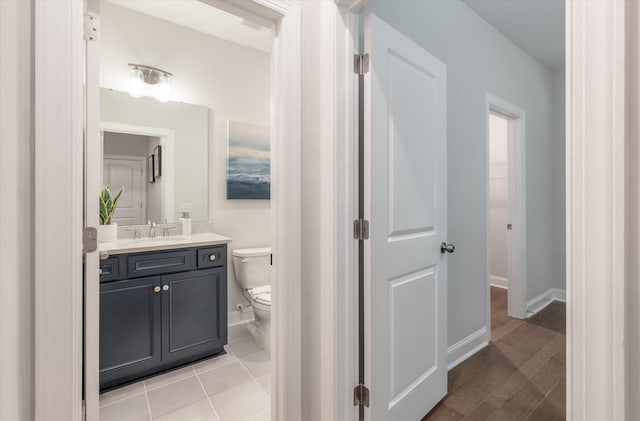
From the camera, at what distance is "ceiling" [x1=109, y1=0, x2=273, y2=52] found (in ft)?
7.66

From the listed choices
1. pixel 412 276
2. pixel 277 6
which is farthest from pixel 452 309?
pixel 277 6

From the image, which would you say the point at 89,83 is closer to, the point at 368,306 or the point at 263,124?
the point at 368,306

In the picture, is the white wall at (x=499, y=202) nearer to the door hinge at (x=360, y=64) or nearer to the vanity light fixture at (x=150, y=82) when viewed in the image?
the door hinge at (x=360, y=64)

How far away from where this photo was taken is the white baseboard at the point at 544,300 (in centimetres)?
328

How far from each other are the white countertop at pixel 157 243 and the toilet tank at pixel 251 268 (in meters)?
0.35

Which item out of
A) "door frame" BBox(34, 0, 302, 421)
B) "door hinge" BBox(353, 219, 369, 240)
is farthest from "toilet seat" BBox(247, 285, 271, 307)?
"door frame" BBox(34, 0, 302, 421)

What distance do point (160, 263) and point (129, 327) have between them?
43cm

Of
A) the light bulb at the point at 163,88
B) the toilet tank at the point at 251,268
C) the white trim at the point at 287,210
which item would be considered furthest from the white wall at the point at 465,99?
the light bulb at the point at 163,88

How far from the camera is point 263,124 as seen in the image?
3.07 m

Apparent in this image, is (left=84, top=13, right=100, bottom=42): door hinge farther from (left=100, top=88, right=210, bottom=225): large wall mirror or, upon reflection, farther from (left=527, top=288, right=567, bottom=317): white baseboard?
(left=527, top=288, right=567, bottom=317): white baseboard

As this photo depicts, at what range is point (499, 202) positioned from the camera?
13.7 ft

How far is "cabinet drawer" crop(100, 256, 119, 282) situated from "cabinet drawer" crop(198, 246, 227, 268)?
0.52 meters

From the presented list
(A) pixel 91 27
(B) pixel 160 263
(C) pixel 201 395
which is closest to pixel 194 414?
(C) pixel 201 395

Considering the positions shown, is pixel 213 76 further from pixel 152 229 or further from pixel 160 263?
pixel 160 263
